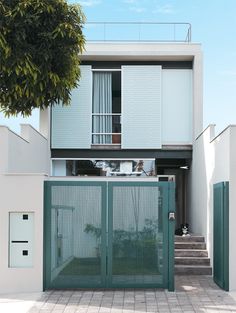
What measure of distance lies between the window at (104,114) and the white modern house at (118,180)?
1.3 inches

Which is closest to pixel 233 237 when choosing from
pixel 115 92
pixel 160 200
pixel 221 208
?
pixel 221 208

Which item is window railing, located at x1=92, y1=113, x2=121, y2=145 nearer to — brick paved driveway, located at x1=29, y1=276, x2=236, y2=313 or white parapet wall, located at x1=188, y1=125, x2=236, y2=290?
white parapet wall, located at x1=188, y1=125, x2=236, y2=290

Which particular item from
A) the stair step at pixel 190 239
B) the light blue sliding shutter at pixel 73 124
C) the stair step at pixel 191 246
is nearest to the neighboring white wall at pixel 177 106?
the light blue sliding shutter at pixel 73 124

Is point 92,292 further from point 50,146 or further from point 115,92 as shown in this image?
point 115,92

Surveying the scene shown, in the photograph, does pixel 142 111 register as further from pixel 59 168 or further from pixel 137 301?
pixel 137 301

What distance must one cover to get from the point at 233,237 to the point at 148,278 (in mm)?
1865

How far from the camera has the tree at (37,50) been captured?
1070 centimetres

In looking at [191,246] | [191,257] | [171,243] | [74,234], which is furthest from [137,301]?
[191,246]

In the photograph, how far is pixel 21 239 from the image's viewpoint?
10086mm

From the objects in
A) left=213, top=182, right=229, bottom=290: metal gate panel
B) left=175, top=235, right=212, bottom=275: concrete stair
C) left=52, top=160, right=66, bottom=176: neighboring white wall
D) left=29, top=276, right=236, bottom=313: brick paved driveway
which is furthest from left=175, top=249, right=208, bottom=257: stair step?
left=52, top=160, right=66, bottom=176: neighboring white wall

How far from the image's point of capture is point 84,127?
1647 centimetres

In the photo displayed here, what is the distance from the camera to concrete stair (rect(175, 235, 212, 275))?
12.4 m

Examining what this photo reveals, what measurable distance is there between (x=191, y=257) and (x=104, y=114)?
5893mm

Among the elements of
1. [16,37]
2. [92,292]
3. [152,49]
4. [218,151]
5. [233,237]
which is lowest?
[92,292]
